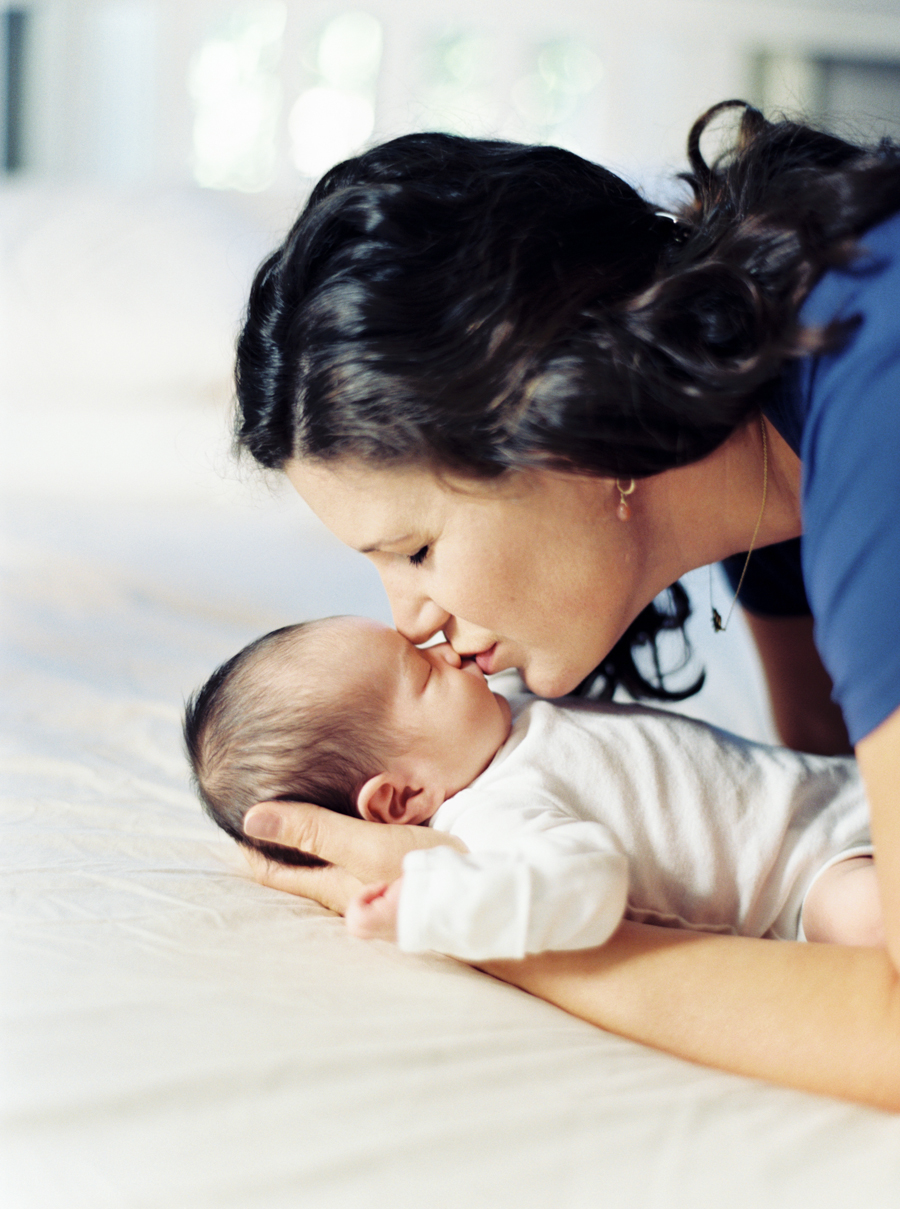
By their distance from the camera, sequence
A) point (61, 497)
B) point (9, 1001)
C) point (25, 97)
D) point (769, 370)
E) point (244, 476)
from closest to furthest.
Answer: point (9, 1001) < point (769, 370) < point (244, 476) < point (61, 497) < point (25, 97)

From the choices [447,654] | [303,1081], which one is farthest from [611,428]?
[303,1081]

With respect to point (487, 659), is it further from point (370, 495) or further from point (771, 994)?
point (771, 994)

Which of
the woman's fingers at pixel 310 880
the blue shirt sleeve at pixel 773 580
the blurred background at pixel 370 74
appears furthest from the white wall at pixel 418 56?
the woman's fingers at pixel 310 880

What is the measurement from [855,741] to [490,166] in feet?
1.92

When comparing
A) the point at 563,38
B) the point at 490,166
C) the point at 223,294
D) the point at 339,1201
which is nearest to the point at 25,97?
the point at 563,38

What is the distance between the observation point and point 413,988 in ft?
2.50

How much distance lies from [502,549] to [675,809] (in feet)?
0.99

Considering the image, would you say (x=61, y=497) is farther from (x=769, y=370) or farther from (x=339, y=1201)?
(x=339, y=1201)

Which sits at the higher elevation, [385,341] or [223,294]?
[385,341]

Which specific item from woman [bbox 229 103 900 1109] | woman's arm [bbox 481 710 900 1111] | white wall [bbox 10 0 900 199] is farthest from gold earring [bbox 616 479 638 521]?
white wall [bbox 10 0 900 199]

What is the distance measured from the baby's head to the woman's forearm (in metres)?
0.27

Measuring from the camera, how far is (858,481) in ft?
2.30

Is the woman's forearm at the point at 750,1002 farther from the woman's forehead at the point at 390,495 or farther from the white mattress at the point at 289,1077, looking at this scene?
the woman's forehead at the point at 390,495

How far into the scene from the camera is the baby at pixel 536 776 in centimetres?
95
